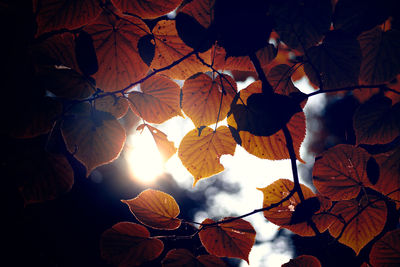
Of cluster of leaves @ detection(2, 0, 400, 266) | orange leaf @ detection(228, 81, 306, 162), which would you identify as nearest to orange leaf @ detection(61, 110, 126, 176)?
cluster of leaves @ detection(2, 0, 400, 266)

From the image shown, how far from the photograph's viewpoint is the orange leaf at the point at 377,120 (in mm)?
501

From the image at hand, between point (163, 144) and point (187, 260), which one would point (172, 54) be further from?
point (187, 260)

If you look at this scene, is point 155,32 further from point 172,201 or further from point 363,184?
point 363,184

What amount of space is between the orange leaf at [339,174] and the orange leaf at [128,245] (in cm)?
46

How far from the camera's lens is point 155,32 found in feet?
1.52

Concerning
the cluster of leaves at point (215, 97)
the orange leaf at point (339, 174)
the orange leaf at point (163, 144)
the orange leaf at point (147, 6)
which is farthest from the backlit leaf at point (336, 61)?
the orange leaf at point (163, 144)

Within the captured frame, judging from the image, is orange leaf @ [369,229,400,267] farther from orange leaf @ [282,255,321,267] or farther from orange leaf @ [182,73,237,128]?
orange leaf @ [182,73,237,128]

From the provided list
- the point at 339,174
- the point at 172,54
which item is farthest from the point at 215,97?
the point at 339,174

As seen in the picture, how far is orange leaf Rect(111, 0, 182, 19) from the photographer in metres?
0.37

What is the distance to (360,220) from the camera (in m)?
0.54

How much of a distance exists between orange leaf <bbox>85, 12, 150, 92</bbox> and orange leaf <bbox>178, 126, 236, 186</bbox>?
0.69ft

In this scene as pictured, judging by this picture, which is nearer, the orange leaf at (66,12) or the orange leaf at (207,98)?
the orange leaf at (66,12)

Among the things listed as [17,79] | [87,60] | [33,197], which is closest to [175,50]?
[87,60]

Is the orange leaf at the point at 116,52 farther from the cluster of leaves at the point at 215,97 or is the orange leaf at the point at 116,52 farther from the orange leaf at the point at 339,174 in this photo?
the orange leaf at the point at 339,174
